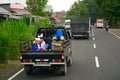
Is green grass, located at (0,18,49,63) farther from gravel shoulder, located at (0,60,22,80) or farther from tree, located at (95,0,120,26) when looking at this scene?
tree, located at (95,0,120,26)

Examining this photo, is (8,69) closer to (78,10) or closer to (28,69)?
(28,69)

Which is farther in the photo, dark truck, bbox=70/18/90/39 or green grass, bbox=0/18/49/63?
dark truck, bbox=70/18/90/39

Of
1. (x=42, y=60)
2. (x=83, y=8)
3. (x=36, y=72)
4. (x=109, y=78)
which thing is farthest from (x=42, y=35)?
(x=83, y=8)

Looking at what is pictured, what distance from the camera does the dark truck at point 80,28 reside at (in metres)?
39.1

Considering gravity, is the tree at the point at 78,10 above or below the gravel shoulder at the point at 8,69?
above

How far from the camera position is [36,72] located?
14.9 metres

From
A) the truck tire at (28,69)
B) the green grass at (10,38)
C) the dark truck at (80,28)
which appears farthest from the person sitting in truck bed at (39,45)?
the dark truck at (80,28)

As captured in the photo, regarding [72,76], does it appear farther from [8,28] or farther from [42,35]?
[8,28]

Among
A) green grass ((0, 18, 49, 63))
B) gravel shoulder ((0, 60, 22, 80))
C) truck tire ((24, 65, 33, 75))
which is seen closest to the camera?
gravel shoulder ((0, 60, 22, 80))

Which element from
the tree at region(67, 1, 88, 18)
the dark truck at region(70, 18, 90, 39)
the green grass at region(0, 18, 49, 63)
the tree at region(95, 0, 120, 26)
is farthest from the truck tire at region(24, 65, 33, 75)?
the tree at region(67, 1, 88, 18)

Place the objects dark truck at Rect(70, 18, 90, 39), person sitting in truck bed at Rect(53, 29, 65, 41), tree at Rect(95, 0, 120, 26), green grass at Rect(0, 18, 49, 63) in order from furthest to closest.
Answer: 1. tree at Rect(95, 0, 120, 26)
2. dark truck at Rect(70, 18, 90, 39)
3. green grass at Rect(0, 18, 49, 63)
4. person sitting in truck bed at Rect(53, 29, 65, 41)

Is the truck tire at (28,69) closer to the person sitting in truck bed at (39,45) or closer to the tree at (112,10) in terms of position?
the person sitting in truck bed at (39,45)

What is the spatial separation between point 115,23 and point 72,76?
7542 cm

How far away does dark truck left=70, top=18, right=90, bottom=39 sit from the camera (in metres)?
39.1
